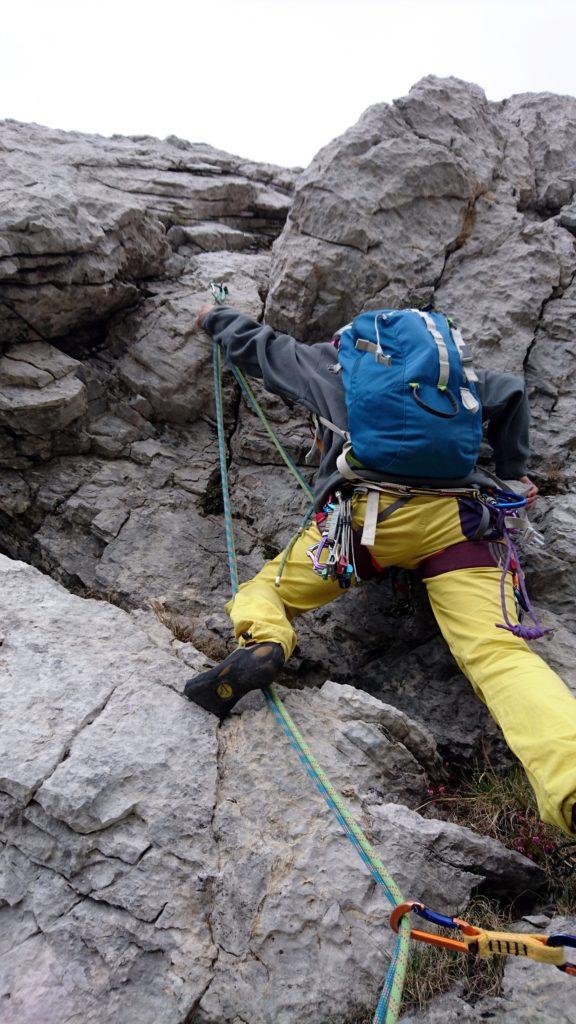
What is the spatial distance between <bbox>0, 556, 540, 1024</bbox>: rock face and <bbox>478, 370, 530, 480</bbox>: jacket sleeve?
87.2 inches

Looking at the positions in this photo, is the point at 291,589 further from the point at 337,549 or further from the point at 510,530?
the point at 510,530

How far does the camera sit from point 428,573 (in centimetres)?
421

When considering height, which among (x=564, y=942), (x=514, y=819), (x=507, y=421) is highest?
(x=507, y=421)

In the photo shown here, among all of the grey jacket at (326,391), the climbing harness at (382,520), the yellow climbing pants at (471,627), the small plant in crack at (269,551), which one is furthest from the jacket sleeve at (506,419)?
the small plant in crack at (269,551)

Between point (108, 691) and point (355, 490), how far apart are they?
203cm

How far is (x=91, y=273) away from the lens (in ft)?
18.9

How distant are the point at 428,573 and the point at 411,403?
114cm

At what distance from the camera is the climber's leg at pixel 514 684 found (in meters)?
2.86

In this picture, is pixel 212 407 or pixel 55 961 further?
pixel 212 407

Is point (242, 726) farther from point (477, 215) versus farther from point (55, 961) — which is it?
point (477, 215)

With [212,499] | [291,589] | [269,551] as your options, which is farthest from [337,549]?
[212,499]

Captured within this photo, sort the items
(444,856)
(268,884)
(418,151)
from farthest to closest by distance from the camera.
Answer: (418,151) → (444,856) → (268,884)

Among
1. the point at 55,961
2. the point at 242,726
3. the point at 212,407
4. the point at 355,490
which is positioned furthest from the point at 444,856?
the point at 212,407

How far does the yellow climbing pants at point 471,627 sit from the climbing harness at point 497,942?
522mm
